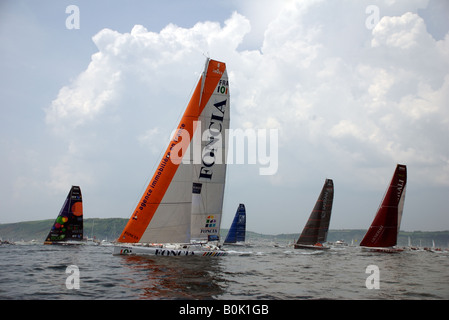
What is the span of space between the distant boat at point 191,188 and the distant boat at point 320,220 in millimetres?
24393

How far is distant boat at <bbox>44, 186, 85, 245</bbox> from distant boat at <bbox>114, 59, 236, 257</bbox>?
27665mm

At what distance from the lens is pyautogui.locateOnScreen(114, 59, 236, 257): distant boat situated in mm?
22297

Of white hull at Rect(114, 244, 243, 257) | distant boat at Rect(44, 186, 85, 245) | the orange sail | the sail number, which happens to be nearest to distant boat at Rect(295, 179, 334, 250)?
the orange sail

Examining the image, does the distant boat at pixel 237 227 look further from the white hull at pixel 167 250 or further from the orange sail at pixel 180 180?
the white hull at pixel 167 250

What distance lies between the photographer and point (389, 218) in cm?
4169

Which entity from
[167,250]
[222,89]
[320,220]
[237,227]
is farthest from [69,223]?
[320,220]

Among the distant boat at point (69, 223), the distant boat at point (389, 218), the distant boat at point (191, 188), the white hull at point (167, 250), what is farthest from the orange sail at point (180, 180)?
the distant boat at point (69, 223)

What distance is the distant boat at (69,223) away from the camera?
45.6 metres

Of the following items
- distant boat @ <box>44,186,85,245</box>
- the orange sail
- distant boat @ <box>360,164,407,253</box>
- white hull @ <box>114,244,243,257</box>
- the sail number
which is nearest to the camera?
white hull @ <box>114,244,243,257</box>

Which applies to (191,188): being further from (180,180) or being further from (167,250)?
(167,250)

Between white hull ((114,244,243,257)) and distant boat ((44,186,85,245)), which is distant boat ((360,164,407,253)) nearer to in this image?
white hull ((114,244,243,257))

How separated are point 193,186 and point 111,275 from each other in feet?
40.6
